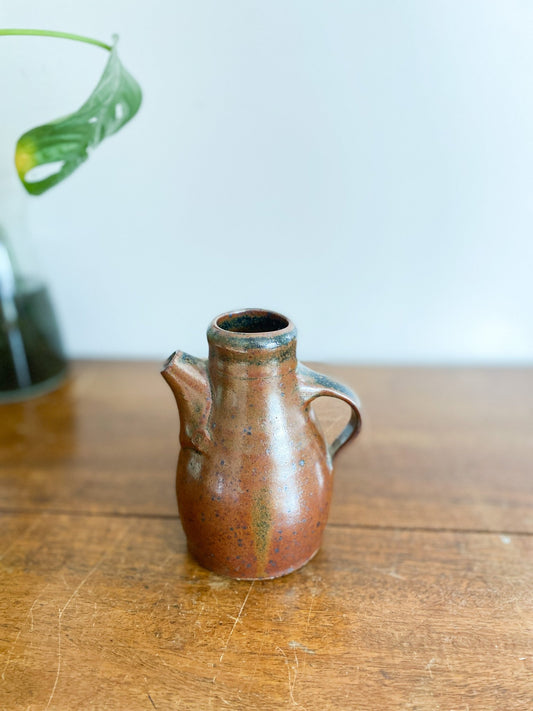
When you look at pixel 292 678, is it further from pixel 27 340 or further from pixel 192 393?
pixel 27 340

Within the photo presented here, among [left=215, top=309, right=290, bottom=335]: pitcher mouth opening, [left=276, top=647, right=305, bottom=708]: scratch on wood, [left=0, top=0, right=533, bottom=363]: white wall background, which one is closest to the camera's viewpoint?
[left=276, top=647, right=305, bottom=708]: scratch on wood

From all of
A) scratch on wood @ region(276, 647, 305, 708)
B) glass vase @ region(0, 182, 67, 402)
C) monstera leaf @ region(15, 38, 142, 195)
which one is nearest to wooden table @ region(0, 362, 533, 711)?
scratch on wood @ region(276, 647, 305, 708)

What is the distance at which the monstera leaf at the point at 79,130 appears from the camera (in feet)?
2.02

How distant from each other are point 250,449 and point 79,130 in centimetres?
41

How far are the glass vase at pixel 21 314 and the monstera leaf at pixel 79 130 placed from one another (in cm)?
23

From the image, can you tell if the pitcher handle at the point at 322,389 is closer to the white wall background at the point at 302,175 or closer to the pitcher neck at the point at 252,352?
the pitcher neck at the point at 252,352

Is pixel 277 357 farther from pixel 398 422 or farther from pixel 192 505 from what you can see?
pixel 398 422

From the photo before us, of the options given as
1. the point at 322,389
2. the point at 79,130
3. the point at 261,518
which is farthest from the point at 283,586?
the point at 79,130

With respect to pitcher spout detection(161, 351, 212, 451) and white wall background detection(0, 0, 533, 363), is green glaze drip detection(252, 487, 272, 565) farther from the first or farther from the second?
white wall background detection(0, 0, 533, 363)

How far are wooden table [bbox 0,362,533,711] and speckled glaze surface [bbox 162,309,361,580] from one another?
0.05m

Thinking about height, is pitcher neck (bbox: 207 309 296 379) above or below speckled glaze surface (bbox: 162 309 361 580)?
above

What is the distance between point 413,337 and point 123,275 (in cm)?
50

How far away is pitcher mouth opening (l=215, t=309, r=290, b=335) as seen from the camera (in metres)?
0.52

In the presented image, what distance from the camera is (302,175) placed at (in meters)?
0.86
